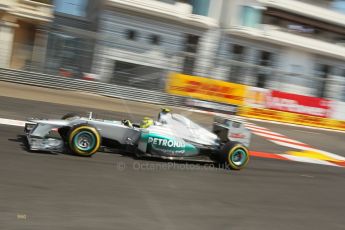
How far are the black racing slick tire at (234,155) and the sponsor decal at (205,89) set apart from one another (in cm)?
980

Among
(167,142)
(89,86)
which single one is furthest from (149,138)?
(89,86)

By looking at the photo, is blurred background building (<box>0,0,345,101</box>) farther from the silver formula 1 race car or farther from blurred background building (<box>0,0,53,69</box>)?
the silver formula 1 race car

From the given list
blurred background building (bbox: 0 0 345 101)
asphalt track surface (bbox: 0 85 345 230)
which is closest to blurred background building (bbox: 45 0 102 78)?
blurred background building (bbox: 0 0 345 101)

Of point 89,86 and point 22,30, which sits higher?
point 22,30

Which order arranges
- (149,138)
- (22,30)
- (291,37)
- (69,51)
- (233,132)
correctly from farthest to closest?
(291,37) < (22,30) < (69,51) < (233,132) < (149,138)

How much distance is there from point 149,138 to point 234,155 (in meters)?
1.59

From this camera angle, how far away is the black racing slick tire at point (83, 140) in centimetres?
700

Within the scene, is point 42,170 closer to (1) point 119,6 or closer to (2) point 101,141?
(2) point 101,141

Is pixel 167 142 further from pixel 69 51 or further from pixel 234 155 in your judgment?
pixel 69 51

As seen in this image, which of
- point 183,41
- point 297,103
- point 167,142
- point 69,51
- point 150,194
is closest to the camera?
point 150,194

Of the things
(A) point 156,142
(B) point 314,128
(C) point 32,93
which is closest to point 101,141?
(A) point 156,142

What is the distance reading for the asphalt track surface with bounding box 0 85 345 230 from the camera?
4.90m

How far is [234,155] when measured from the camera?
8.09 meters

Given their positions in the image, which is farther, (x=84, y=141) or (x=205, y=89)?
(x=205, y=89)
